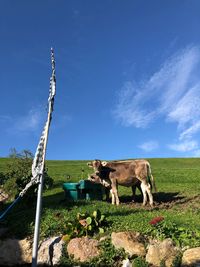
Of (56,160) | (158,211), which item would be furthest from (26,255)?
(56,160)

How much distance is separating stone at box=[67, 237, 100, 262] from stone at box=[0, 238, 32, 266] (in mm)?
1844

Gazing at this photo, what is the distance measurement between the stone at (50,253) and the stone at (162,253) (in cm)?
361

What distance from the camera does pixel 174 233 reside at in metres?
15.6

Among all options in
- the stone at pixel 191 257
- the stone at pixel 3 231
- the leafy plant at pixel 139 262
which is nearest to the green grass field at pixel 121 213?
the stone at pixel 3 231

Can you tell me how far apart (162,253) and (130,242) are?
1346 mm

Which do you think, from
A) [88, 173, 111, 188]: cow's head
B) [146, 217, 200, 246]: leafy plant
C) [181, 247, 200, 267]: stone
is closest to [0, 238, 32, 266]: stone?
[146, 217, 200, 246]: leafy plant

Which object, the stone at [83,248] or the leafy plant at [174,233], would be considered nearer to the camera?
the leafy plant at [174,233]

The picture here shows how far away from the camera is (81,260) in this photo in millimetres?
15219

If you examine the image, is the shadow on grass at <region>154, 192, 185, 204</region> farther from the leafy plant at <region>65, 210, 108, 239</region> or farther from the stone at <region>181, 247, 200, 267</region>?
the stone at <region>181, 247, 200, 267</region>

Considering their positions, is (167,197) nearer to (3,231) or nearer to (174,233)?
(174,233)

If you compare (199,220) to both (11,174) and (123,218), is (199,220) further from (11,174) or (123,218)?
(11,174)

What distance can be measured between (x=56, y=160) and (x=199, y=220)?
74.9 metres

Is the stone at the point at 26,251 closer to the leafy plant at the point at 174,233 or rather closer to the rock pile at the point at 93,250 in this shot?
the rock pile at the point at 93,250

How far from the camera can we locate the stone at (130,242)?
588 inches
